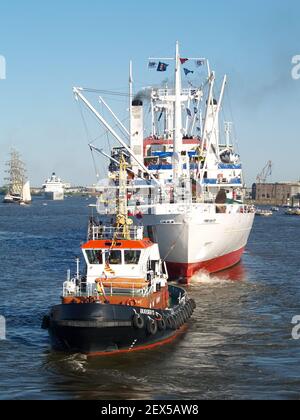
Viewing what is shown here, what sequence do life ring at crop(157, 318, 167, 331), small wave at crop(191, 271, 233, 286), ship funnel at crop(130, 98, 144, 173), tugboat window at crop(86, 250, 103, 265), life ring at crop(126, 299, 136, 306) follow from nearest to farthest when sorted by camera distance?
life ring at crop(126, 299, 136, 306)
life ring at crop(157, 318, 167, 331)
tugboat window at crop(86, 250, 103, 265)
small wave at crop(191, 271, 233, 286)
ship funnel at crop(130, 98, 144, 173)

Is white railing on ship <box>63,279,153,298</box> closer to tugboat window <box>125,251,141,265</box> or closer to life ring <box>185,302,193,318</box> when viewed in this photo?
tugboat window <box>125,251,141,265</box>

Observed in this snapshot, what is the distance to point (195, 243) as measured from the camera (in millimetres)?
55750

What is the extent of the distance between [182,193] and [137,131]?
21923mm

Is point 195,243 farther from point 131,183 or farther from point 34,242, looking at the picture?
point 34,242

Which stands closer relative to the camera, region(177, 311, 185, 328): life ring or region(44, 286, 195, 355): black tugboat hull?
region(44, 286, 195, 355): black tugboat hull

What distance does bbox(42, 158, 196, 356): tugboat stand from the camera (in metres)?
29.8

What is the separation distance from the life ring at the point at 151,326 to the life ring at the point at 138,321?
1.67 feet

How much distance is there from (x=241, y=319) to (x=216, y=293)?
9926mm

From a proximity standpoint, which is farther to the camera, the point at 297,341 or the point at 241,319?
the point at 241,319

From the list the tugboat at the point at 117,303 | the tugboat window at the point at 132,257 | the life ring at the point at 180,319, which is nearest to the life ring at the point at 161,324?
the tugboat at the point at 117,303

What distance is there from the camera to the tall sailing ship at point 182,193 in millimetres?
55969

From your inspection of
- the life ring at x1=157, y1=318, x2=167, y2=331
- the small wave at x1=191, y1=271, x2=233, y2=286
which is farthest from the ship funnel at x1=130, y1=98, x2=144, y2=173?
the life ring at x1=157, y1=318, x2=167, y2=331

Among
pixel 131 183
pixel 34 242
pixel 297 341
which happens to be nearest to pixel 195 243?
pixel 131 183
